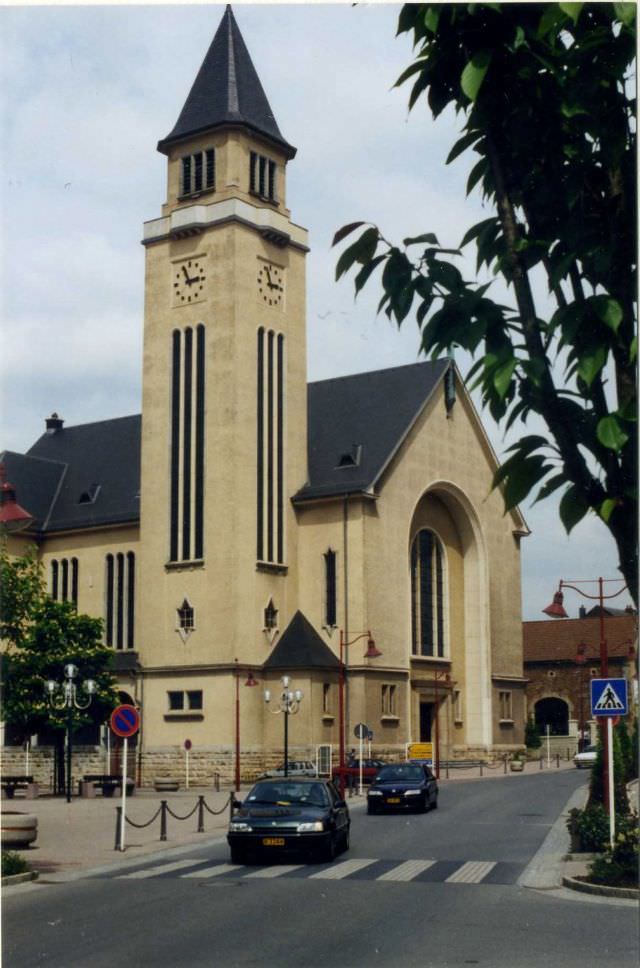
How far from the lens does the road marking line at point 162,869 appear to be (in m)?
22.8

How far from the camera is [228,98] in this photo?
67000 mm

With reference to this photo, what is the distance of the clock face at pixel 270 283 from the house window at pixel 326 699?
63.1 feet

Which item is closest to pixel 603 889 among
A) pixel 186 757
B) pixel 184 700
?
pixel 186 757

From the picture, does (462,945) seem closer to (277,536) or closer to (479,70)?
(479,70)

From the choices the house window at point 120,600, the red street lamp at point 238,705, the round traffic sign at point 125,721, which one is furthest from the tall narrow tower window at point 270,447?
the round traffic sign at point 125,721

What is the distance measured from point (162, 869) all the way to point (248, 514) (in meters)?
42.4

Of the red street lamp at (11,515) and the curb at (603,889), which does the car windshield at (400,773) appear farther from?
the curb at (603,889)

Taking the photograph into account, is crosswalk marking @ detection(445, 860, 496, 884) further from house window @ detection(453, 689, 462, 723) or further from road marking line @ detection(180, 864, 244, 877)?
house window @ detection(453, 689, 462, 723)

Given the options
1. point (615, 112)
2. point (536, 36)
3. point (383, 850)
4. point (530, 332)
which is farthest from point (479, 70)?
point (383, 850)

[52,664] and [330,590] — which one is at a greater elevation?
[330,590]

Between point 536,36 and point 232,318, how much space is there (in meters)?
58.4

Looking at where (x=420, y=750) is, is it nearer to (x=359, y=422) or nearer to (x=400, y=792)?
(x=359, y=422)

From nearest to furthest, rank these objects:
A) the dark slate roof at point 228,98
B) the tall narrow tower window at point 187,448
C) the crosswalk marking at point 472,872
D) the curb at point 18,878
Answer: the curb at point 18,878
the crosswalk marking at point 472,872
the dark slate roof at point 228,98
the tall narrow tower window at point 187,448

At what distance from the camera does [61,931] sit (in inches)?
615
